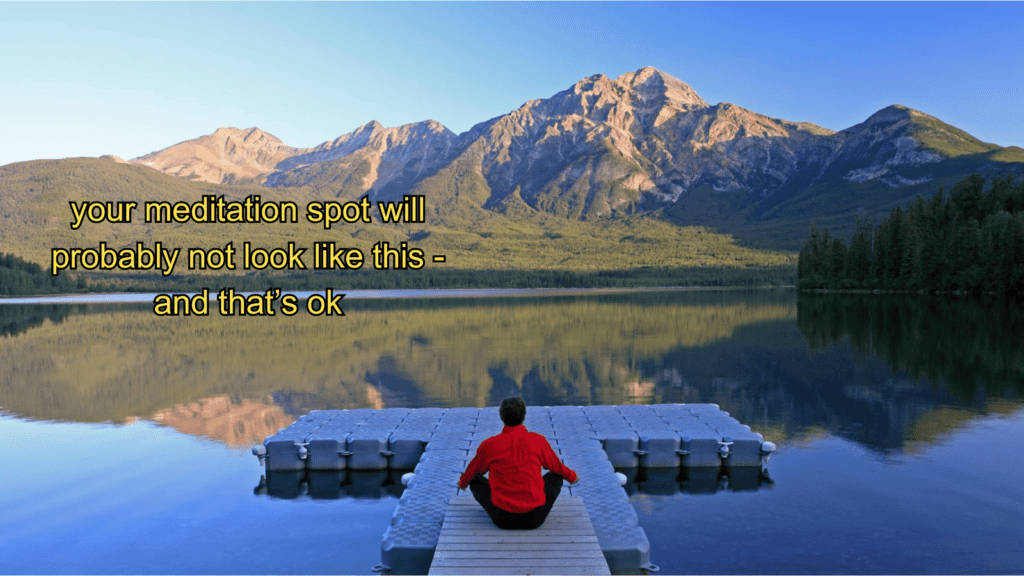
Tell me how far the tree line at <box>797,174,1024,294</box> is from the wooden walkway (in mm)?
86021

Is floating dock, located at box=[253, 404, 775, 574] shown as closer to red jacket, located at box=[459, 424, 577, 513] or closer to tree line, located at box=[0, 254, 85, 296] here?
red jacket, located at box=[459, 424, 577, 513]

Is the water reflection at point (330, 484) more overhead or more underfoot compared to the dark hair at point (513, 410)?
more underfoot

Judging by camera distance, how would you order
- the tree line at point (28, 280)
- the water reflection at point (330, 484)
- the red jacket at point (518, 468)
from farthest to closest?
the tree line at point (28, 280) < the water reflection at point (330, 484) < the red jacket at point (518, 468)

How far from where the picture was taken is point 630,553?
33.5 feet

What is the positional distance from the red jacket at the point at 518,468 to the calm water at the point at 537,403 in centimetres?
285

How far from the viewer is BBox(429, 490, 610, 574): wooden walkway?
873 cm

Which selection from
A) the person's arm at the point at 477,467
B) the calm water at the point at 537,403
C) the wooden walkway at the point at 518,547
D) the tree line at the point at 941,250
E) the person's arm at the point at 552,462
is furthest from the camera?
the tree line at the point at 941,250

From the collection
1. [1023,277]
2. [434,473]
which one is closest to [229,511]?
[434,473]

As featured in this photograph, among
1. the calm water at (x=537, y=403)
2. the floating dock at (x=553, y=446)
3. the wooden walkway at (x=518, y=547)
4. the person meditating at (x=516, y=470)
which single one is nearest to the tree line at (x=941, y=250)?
the calm water at (x=537, y=403)

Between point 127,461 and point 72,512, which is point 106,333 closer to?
point 127,461

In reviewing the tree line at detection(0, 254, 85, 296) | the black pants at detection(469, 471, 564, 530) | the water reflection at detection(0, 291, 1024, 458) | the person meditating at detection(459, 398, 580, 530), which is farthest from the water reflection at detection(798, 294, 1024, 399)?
the tree line at detection(0, 254, 85, 296)

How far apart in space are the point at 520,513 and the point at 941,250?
3854 inches

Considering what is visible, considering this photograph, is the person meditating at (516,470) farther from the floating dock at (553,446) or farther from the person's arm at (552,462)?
the floating dock at (553,446)

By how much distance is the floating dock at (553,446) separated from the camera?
41.2ft
